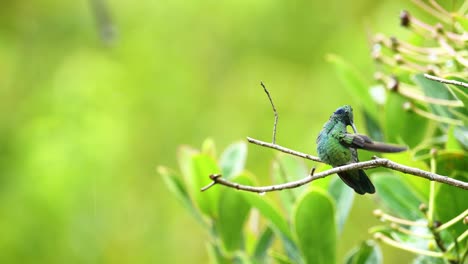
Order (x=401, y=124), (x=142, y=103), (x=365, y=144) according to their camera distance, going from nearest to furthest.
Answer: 1. (x=365, y=144)
2. (x=401, y=124)
3. (x=142, y=103)

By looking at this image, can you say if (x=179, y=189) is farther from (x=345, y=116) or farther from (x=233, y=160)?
(x=345, y=116)

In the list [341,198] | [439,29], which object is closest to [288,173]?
[341,198]

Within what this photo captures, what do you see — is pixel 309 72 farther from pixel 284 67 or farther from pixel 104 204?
pixel 104 204

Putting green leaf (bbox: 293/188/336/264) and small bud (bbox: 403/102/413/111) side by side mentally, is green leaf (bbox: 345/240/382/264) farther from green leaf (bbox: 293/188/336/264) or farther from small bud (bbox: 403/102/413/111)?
small bud (bbox: 403/102/413/111)

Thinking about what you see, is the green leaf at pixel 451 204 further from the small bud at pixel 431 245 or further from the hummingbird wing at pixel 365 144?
the hummingbird wing at pixel 365 144

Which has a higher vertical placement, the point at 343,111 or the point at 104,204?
the point at 104,204

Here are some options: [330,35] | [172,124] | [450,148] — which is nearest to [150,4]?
[172,124]
